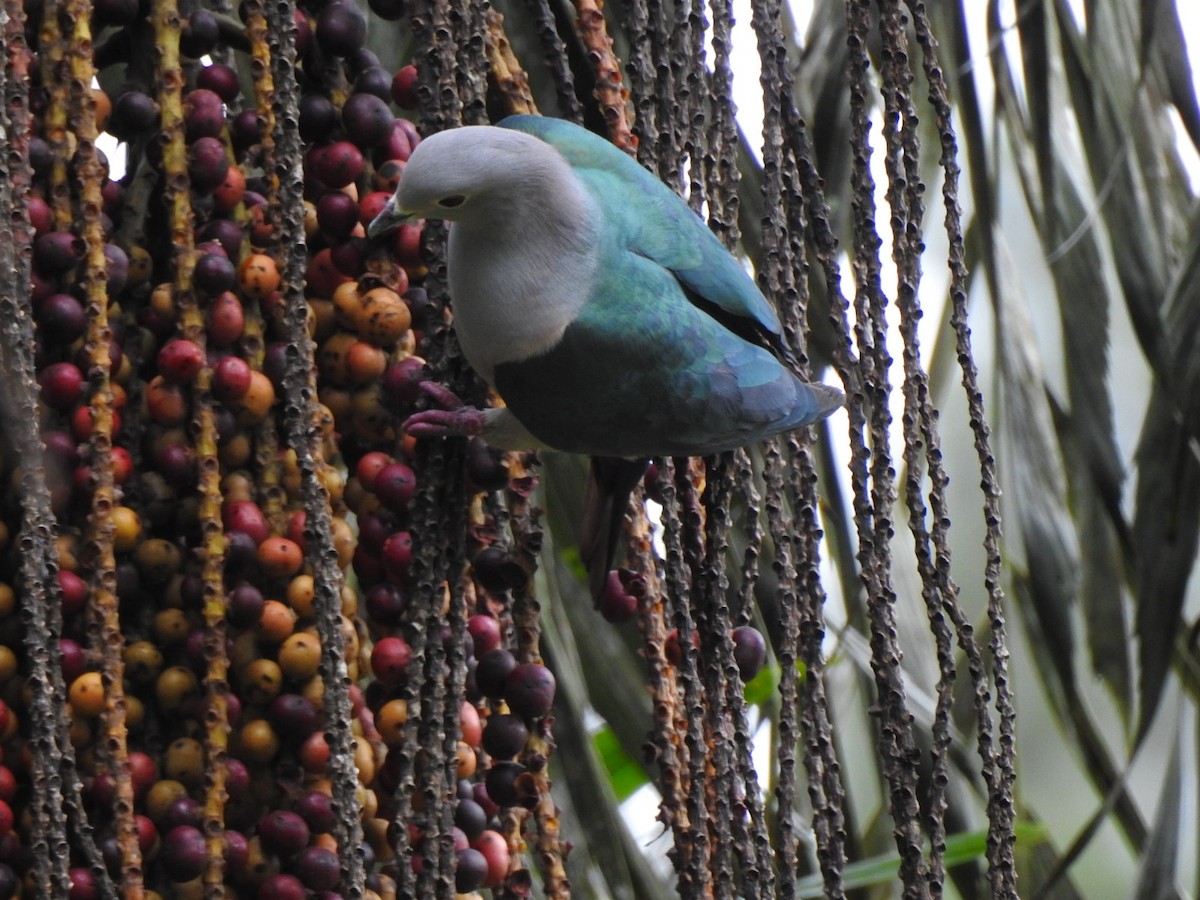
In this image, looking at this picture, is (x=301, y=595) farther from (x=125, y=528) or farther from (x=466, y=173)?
(x=466, y=173)

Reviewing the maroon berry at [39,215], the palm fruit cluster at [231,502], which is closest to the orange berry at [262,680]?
the palm fruit cluster at [231,502]

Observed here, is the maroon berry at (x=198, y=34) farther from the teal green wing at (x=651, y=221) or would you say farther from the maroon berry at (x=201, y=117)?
the teal green wing at (x=651, y=221)

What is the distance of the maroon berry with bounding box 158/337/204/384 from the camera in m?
0.93

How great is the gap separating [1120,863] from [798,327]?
4.82ft

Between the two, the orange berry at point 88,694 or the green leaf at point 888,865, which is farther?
the green leaf at point 888,865

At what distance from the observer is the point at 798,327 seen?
3.24 feet

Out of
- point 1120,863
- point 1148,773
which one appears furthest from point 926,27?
point 1120,863

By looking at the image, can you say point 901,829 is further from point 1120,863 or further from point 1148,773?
point 1120,863

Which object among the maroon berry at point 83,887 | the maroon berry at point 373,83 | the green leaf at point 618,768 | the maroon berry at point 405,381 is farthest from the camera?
the green leaf at point 618,768

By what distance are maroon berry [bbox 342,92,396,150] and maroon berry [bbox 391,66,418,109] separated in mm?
18

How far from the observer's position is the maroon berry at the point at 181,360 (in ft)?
3.05

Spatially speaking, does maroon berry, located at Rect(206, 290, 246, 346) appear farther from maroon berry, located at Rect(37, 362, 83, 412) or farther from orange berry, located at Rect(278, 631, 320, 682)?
orange berry, located at Rect(278, 631, 320, 682)

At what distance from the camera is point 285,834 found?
0.89 meters

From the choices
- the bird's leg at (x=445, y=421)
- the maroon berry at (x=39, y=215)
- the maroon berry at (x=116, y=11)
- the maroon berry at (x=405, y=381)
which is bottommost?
the bird's leg at (x=445, y=421)
